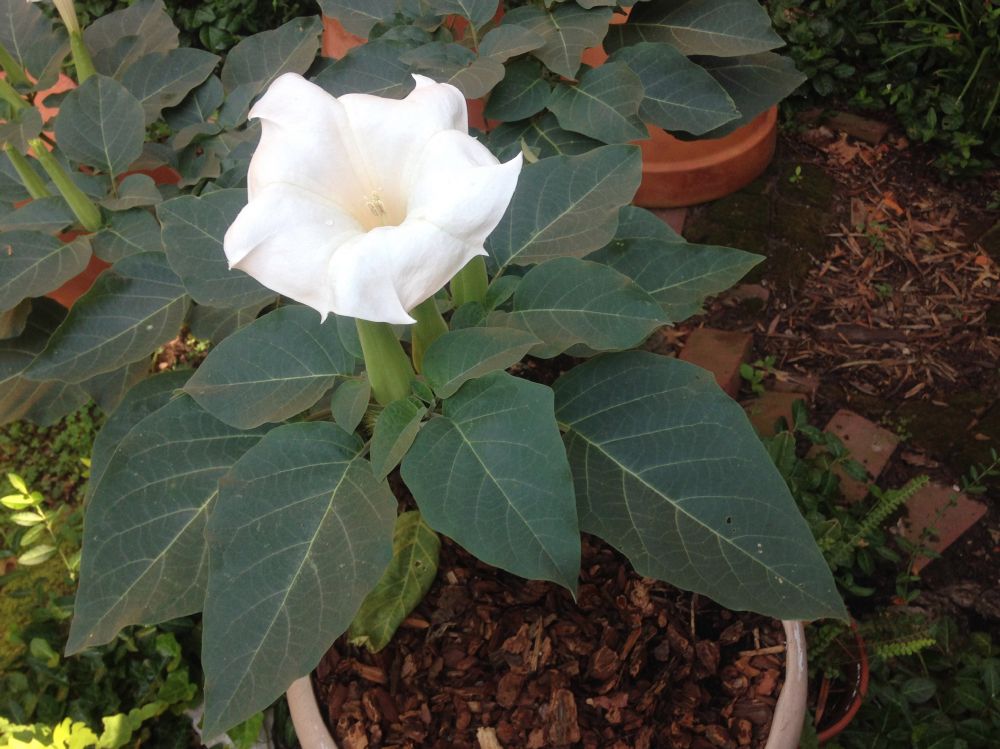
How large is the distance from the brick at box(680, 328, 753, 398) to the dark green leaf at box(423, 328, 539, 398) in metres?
1.19

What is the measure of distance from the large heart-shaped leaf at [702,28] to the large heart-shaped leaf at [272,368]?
0.75 m

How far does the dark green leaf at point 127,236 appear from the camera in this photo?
3.73 ft

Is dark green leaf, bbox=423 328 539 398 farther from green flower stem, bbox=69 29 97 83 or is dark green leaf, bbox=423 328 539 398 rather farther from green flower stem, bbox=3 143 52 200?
green flower stem, bbox=69 29 97 83

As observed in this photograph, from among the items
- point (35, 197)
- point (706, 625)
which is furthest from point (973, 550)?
point (35, 197)

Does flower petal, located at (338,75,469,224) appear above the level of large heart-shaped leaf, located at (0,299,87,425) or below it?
above

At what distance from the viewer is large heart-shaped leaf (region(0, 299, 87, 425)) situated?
3.79ft

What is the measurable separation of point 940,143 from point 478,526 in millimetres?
2260

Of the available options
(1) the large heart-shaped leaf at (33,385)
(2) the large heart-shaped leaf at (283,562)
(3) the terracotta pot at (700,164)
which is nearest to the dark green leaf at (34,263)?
(1) the large heart-shaped leaf at (33,385)

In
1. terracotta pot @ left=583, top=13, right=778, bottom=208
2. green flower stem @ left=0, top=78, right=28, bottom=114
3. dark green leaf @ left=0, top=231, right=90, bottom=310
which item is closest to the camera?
dark green leaf @ left=0, top=231, right=90, bottom=310

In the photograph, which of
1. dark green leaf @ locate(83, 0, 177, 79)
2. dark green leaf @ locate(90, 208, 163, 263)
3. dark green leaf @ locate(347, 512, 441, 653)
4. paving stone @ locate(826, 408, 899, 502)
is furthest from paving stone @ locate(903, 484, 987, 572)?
dark green leaf @ locate(83, 0, 177, 79)

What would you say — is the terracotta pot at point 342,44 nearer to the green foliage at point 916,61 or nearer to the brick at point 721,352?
the brick at point 721,352

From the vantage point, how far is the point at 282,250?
661 mm

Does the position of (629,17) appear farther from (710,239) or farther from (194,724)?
(194,724)

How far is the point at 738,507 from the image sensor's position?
2.78ft
